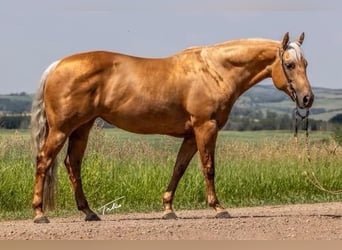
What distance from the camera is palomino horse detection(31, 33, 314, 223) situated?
11141 mm

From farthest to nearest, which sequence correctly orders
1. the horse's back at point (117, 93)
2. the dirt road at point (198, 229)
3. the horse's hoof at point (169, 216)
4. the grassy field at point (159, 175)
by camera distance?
the grassy field at point (159, 175) < the horse's hoof at point (169, 216) < the horse's back at point (117, 93) < the dirt road at point (198, 229)

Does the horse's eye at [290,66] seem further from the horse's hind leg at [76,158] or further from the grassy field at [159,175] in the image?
the grassy field at [159,175]

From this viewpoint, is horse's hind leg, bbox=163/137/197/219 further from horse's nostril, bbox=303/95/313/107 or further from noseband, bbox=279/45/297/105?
horse's nostril, bbox=303/95/313/107

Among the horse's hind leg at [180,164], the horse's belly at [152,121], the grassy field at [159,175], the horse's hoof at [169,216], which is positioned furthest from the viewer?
the grassy field at [159,175]

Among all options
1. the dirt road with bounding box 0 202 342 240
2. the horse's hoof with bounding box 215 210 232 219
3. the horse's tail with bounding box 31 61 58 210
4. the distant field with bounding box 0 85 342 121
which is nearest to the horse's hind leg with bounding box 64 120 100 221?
the horse's tail with bounding box 31 61 58 210

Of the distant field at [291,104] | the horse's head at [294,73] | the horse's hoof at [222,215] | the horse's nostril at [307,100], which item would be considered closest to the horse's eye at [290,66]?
the horse's head at [294,73]

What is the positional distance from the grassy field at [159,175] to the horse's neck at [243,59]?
327 centimetres

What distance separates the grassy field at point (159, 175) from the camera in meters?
14.9

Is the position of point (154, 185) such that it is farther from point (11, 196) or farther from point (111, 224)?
point (111, 224)

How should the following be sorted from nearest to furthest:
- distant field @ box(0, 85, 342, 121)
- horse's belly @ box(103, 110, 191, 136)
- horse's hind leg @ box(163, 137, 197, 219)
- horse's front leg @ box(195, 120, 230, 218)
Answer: horse's front leg @ box(195, 120, 230, 218) < horse's belly @ box(103, 110, 191, 136) < horse's hind leg @ box(163, 137, 197, 219) < distant field @ box(0, 85, 342, 121)

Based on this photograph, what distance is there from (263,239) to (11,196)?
6426mm

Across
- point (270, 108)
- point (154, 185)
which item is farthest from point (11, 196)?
point (270, 108)

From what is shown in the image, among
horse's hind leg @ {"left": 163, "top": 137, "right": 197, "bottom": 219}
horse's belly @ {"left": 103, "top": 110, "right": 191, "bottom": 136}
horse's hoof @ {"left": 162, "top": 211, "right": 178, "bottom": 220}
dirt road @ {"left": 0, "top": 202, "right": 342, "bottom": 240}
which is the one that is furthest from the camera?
horse's hind leg @ {"left": 163, "top": 137, "right": 197, "bottom": 219}

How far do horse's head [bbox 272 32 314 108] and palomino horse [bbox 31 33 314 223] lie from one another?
13mm
